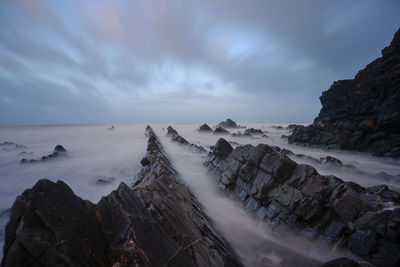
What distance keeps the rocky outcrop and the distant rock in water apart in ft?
76.0

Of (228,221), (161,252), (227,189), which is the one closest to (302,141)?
(227,189)

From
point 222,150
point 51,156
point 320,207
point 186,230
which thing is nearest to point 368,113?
point 222,150

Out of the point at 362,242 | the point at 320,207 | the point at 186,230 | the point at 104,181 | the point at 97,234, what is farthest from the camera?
the point at 104,181

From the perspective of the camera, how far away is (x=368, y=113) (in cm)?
3083

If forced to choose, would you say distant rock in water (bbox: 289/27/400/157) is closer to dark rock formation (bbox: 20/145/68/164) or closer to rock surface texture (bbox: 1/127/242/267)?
rock surface texture (bbox: 1/127/242/267)

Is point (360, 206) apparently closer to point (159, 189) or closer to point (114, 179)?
point (159, 189)

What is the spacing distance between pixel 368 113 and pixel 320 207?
34.0m

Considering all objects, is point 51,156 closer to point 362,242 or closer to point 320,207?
point 320,207

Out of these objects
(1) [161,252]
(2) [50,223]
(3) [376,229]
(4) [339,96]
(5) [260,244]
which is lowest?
(5) [260,244]

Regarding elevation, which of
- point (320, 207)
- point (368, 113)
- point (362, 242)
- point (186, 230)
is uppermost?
point (368, 113)

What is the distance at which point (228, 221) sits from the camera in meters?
10.8

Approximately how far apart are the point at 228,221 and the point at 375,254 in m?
6.65

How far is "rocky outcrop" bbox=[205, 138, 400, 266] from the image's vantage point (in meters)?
6.88

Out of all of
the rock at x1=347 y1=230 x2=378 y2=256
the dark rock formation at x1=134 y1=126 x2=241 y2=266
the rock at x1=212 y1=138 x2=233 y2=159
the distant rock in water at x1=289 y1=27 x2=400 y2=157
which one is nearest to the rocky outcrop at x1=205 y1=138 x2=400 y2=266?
the rock at x1=347 y1=230 x2=378 y2=256
